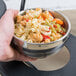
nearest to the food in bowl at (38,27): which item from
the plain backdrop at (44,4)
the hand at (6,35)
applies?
the hand at (6,35)

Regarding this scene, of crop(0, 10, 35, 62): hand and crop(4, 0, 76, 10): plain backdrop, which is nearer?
crop(0, 10, 35, 62): hand

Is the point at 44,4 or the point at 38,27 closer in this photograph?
the point at 38,27

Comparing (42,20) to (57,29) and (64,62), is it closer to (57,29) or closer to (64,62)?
(57,29)

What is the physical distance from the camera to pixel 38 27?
0.49 meters

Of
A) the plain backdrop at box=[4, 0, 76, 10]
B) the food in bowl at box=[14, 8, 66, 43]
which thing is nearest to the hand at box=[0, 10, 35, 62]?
the food in bowl at box=[14, 8, 66, 43]

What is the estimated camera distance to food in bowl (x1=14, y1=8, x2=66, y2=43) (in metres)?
0.47

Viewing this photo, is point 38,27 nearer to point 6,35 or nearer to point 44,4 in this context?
point 6,35

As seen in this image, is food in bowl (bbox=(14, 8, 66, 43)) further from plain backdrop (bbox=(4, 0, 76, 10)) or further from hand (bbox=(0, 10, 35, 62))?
plain backdrop (bbox=(4, 0, 76, 10))

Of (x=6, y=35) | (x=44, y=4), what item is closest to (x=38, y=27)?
(x=6, y=35)

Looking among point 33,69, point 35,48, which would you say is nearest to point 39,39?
point 35,48

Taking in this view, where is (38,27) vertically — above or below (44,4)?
above

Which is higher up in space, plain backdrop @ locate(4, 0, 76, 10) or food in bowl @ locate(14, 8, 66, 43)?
food in bowl @ locate(14, 8, 66, 43)

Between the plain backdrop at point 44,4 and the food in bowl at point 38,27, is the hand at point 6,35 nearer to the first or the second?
the food in bowl at point 38,27

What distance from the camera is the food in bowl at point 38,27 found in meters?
0.47
